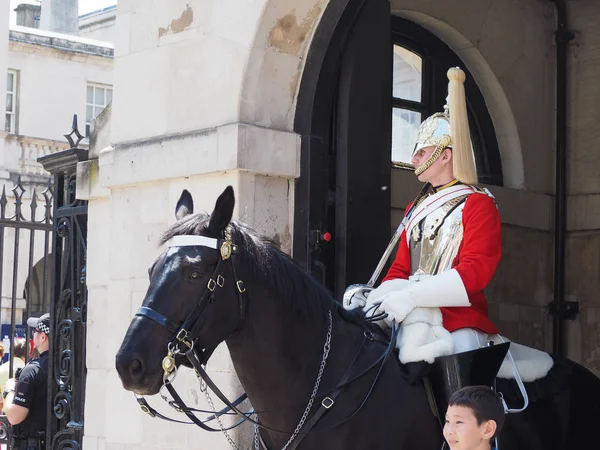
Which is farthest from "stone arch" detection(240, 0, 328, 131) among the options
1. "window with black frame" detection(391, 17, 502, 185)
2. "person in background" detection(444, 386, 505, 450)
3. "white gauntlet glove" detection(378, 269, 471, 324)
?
"person in background" detection(444, 386, 505, 450)

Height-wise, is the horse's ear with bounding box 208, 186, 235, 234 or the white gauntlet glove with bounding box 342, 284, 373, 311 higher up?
the horse's ear with bounding box 208, 186, 235, 234

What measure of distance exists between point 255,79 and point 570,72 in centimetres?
351

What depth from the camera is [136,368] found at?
4246 millimetres

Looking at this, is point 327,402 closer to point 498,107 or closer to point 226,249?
point 226,249

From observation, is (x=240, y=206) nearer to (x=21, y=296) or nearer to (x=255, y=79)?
(x=255, y=79)

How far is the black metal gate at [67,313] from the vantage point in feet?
25.7

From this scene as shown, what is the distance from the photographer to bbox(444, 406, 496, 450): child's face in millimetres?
4020

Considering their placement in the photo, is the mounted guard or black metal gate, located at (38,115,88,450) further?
black metal gate, located at (38,115,88,450)

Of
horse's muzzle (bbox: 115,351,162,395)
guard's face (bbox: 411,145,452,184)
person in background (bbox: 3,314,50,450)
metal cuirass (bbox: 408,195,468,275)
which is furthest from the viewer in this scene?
person in background (bbox: 3,314,50,450)

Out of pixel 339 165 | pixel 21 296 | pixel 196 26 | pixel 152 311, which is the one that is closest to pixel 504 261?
pixel 339 165

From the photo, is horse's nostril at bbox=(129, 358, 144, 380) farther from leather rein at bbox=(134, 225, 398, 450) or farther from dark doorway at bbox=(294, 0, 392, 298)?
dark doorway at bbox=(294, 0, 392, 298)

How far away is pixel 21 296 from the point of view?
944 inches

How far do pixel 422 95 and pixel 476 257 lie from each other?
3.72m

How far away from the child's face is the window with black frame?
4.31 m
